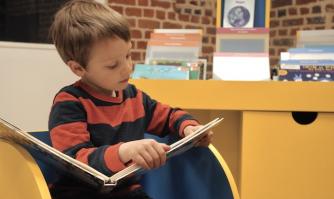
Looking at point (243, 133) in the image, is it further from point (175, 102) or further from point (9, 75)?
point (9, 75)

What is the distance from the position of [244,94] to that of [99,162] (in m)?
0.74

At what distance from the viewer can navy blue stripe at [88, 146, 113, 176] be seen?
0.79m

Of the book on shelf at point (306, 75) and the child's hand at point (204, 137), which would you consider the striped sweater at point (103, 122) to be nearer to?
the child's hand at point (204, 137)

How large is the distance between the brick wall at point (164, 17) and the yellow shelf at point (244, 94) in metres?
1.31

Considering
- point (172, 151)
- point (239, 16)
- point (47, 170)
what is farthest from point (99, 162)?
point (239, 16)

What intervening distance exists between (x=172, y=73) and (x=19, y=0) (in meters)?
1.62

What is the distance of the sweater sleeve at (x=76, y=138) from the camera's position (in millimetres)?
790

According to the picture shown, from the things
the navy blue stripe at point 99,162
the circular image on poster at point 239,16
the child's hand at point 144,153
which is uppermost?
the circular image on poster at point 239,16

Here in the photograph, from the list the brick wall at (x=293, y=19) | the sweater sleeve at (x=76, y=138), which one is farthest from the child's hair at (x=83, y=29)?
the brick wall at (x=293, y=19)

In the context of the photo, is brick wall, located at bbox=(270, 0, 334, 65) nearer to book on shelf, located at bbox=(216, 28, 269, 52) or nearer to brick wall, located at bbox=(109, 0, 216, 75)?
brick wall, located at bbox=(109, 0, 216, 75)

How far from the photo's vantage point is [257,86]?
4.60 feet

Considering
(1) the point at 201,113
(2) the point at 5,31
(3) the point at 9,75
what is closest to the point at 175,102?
(1) the point at 201,113

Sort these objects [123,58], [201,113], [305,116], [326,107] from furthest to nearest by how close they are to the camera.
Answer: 1. [201,113]
2. [305,116]
3. [326,107]
4. [123,58]

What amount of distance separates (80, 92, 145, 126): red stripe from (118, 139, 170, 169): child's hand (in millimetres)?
179
